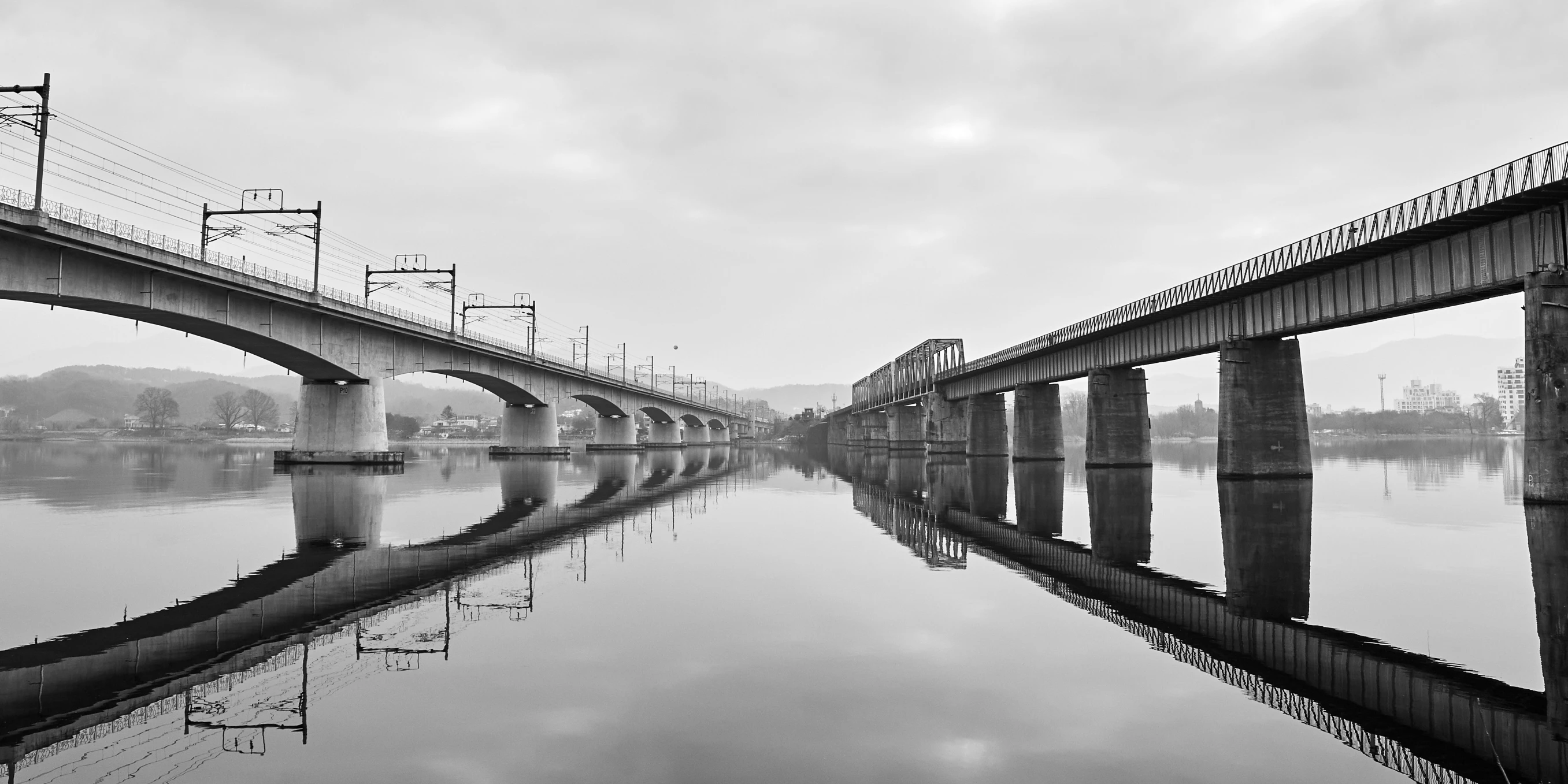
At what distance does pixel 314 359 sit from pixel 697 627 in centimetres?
5345

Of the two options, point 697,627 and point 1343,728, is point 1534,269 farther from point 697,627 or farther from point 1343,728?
point 697,627

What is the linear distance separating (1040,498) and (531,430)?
234 ft

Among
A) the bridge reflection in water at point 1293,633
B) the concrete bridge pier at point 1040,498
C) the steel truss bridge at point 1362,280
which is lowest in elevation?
the bridge reflection in water at point 1293,633

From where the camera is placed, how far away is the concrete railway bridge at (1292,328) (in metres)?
27.3

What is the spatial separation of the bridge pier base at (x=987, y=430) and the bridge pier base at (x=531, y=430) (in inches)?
1779

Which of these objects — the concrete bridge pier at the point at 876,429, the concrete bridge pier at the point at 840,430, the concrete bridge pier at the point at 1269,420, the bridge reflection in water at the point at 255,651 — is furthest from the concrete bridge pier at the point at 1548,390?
the concrete bridge pier at the point at 840,430

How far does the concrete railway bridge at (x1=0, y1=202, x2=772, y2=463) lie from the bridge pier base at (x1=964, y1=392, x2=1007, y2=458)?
44.8 metres

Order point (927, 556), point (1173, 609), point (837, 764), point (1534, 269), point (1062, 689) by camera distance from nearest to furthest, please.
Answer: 1. point (837, 764)
2. point (1062, 689)
3. point (1173, 609)
4. point (927, 556)
5. point (1534, 269)

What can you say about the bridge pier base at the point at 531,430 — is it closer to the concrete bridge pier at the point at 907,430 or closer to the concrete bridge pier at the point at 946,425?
the concrete bridge pier at the point at 946,425

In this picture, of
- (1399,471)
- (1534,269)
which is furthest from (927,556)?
(1399,471)

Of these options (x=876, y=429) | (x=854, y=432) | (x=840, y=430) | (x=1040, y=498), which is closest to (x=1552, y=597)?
(x=1040, y=498)

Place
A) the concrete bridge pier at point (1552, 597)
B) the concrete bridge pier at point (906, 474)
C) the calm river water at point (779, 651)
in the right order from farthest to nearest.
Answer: the concrete bridge pier at point (906, 474) < the concrete bridge pier at point (1552, 597) < the calm river water at point (779, 651)

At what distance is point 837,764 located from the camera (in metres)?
7.27

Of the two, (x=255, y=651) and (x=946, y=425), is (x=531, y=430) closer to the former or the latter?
(x=946, y=425)
